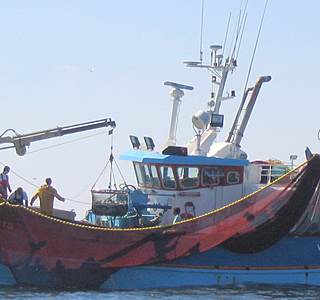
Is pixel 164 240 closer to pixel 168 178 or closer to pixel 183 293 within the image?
pixel 183 293

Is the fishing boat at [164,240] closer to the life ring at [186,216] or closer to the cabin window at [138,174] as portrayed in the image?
the life ring at [186,216]

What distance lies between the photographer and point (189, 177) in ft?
60.9

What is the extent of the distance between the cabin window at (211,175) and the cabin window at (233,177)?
19 centimetres

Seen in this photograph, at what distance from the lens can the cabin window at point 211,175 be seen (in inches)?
730

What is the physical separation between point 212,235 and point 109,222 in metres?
2.60

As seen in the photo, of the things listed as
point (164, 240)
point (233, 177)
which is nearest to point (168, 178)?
point (233, 177)

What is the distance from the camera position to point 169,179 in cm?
1862

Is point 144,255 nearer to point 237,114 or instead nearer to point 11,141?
point 11,141

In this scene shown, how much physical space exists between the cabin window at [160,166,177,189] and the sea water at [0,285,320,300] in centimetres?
274

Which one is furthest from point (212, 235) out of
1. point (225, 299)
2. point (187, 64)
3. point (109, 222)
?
point (187, 64)

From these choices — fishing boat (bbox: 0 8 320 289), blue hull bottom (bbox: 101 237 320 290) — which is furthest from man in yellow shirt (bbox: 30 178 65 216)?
blue hull bottom (bbox: 101 237 320 290)

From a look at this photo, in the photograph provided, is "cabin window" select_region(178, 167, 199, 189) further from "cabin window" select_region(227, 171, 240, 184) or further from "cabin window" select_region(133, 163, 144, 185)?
"cabin window" select_region(133, 163, 144, 185)

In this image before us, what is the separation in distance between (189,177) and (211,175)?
47 centimetres

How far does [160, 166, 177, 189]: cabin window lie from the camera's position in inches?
731
